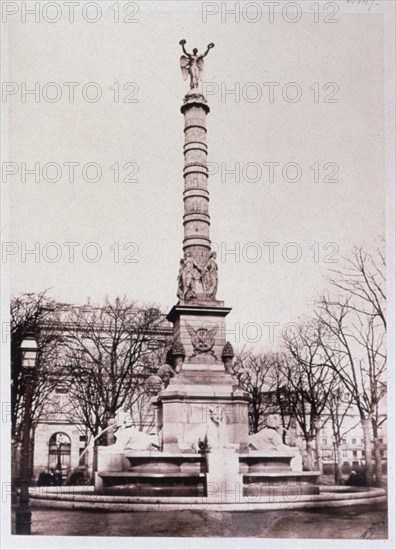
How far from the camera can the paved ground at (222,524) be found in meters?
12.5

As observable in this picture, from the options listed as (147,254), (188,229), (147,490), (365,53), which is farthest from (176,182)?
(147,490)

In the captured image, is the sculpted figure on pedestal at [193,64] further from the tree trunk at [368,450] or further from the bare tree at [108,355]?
the tree trunk at [368,450]

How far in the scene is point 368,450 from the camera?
54.4 feet

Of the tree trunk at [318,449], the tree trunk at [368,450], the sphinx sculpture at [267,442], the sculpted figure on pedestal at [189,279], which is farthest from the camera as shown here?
the tree trunk at [318,449]

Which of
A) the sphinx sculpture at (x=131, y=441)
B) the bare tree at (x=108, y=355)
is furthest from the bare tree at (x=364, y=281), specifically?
the bare tree at (x=108, y=355)

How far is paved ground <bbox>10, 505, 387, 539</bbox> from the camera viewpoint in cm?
1254

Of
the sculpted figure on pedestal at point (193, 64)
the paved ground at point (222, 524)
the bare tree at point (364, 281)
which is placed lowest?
the paved ground at point (222, 524)

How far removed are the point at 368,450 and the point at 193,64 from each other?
8.87 meters

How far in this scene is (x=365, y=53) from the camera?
13.5m

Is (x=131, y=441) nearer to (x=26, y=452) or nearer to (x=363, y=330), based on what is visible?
(x=26, y=452)

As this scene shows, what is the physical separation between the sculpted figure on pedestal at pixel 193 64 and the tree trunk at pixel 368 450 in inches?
316

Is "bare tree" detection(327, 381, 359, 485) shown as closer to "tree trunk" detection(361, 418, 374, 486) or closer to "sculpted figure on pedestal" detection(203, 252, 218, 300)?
"tree trunk" detection(361, 418, 374, 486)

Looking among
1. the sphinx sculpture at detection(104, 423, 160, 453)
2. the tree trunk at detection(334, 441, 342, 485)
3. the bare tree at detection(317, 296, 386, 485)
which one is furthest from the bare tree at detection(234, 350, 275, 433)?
the sphinx sculpture at detection(104, 423, 160, 453)

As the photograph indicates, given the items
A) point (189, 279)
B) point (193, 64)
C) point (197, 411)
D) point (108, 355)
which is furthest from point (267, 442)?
point (193, 64)
